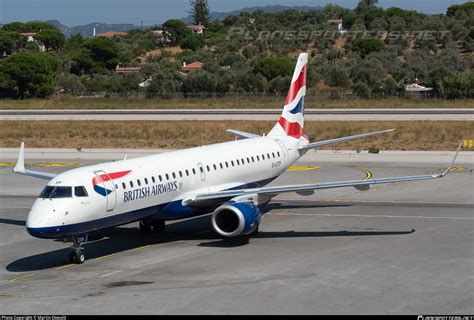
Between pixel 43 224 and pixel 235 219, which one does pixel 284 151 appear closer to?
pixel 235 219

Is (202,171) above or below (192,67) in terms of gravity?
above

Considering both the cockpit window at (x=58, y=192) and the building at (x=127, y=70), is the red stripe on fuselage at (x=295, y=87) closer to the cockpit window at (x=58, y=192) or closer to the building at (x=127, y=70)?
the cockpit window at (x=58, y=192)

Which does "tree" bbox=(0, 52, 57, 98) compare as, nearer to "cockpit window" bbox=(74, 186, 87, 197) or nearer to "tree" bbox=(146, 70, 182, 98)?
"tree" bbox=(146, 70, 182, 98)

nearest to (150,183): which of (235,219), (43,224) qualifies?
(235,219)

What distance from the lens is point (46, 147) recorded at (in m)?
76.5

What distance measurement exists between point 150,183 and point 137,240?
10.7 feet

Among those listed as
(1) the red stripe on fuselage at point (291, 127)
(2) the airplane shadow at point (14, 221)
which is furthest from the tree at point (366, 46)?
(2) the airplane shadow at point (14, 221)

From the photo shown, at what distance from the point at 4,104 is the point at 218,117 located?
41044 millimetres

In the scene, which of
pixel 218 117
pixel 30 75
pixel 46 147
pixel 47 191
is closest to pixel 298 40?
pixel 30 75

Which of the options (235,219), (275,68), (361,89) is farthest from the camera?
(275,68)

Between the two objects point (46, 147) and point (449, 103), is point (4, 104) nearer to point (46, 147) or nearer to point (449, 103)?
point (46, 147)

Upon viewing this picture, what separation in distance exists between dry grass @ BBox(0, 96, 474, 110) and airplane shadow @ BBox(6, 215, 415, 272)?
7330 cm

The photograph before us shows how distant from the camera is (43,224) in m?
30.1

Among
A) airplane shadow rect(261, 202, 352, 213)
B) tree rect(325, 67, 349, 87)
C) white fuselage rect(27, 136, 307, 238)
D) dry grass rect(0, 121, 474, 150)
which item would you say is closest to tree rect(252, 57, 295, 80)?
tree rect(325, 67, 349, 87)
